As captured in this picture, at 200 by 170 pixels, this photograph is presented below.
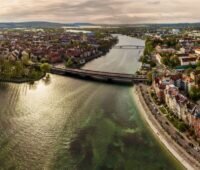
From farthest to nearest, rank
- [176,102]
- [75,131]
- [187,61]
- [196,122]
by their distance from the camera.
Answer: [187,61], [176,102], [75,131], [196,122]

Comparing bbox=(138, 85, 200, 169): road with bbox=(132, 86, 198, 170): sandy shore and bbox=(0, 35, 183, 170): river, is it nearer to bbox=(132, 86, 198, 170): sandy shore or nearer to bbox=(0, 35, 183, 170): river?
bbox=(132, 86, 198, 170): sandy shore

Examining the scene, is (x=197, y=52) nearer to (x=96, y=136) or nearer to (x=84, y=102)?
(x=84, y=102)

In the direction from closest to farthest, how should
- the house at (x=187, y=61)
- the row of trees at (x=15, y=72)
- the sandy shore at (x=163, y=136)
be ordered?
the sandy shore at (x=163, y=136), the row of trees at (x=15, y=72), the house at (x=187, y=61)

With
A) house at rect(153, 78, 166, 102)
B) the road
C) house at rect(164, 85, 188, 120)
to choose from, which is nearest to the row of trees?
house at rect(153, 78, 166, 102)

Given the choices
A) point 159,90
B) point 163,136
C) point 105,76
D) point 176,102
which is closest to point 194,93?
point 159,90

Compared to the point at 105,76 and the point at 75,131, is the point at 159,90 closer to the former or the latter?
the point at 75,131


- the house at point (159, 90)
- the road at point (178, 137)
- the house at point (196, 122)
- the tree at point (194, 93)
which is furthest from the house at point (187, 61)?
the house at point (196, 122)

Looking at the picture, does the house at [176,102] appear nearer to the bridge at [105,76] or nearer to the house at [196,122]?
the house at [196,122]
